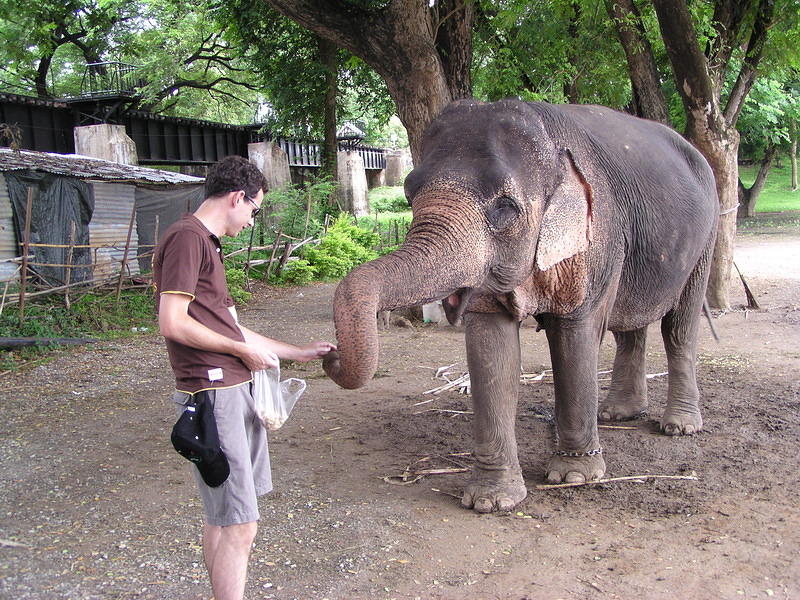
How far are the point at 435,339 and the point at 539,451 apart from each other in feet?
16.9

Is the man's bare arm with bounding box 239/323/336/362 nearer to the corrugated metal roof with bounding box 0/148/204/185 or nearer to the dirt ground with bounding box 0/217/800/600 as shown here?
the dirt ground with bounding box 0/217/800/600

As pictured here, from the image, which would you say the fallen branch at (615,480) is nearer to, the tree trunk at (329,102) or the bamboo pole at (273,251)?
the bamboo pole at (273,251)

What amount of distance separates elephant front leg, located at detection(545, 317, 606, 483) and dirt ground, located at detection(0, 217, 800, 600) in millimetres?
151

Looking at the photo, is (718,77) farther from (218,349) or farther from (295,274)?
(295,274)

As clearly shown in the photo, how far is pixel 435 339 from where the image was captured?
10945 mm

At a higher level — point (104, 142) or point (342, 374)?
point (104, 142)

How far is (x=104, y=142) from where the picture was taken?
71.4ft

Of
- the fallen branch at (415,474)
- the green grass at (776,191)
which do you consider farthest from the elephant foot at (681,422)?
the green grass at (776,191)

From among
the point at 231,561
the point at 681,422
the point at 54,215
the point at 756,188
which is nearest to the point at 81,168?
the point at 54,215

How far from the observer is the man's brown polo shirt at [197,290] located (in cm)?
309

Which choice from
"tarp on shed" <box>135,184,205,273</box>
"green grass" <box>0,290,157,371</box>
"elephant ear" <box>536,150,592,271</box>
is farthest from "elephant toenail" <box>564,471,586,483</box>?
"tarp on shed" <box>135,184,205,273</box>

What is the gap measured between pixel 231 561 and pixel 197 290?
3.72 ft

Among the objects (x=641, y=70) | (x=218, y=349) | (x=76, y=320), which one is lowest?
(x=76, y=320)

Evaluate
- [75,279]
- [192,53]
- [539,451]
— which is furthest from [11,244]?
[192,53]
